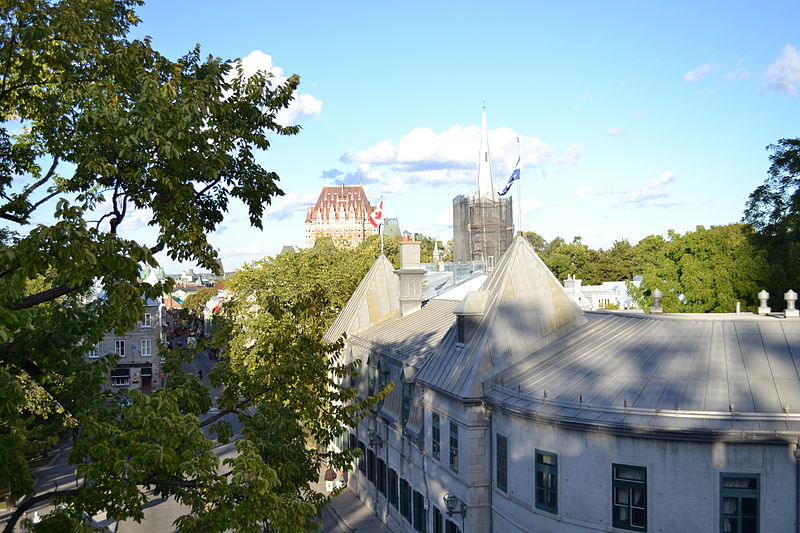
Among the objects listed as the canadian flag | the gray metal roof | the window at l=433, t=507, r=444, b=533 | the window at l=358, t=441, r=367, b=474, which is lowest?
the window at l=358, t=441, r=367, b=474

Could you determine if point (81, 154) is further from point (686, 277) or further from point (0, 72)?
point (686, 277)

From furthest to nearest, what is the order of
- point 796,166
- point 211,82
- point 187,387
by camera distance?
point 796,166, point 187,387, point 211,82

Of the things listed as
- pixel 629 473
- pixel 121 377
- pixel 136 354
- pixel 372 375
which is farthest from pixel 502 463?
pixel 121 377

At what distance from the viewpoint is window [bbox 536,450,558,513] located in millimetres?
20078

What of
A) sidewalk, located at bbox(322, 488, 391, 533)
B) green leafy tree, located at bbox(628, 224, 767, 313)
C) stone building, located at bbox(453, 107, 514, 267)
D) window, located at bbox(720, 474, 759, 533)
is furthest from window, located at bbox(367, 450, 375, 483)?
stone building, located at bbox(453, 107, 514, 267)

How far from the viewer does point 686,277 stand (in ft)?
184

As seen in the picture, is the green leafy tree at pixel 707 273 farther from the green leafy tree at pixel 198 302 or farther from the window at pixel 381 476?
the green leafy tree at pixel 198 302

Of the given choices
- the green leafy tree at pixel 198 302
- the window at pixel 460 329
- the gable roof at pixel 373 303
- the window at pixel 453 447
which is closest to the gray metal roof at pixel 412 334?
the gable roof at pixel 373 303

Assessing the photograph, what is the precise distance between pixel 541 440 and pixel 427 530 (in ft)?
29.2

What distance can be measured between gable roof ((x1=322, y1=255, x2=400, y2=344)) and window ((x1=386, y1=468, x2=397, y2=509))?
1082cm

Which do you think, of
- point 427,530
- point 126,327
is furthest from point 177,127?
point 427,530

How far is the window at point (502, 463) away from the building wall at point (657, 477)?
3.31 feet

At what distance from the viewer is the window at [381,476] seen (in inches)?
1358

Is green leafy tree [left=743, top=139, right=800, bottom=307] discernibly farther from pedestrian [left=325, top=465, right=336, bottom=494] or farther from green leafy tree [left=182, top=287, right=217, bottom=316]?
green leafy tree [left=182, top=287, right=217, bottom=316]
